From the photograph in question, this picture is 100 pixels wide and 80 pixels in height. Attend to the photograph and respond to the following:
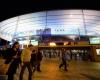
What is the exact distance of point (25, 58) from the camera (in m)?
7.51

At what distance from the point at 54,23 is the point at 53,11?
12.5 feet

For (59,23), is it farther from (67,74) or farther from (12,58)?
(12,58)

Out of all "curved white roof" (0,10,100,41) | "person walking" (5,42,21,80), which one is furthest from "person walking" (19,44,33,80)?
"curved white roof" (0,10,100,41)

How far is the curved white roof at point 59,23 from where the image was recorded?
36188mm

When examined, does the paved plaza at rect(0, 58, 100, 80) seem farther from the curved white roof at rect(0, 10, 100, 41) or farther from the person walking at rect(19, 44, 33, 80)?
the curved white roof at rect(0, 10, 100, 41)

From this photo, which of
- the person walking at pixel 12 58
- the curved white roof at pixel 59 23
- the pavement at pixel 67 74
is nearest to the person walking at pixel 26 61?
the person walking at pixel 12 58

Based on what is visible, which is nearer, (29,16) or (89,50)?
(89,50)

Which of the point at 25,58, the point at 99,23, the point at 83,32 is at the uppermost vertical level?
the point at 99,23

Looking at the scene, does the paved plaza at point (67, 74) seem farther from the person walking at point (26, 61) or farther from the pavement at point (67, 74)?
the person walking at point (26, 61)

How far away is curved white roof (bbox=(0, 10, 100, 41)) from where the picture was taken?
36.2 m

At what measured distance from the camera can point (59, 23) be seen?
3866 cm

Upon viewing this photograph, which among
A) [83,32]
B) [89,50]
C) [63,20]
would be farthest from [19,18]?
[89,50]

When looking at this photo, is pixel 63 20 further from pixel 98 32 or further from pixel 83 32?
pixel 98 32

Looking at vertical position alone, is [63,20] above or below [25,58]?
above
